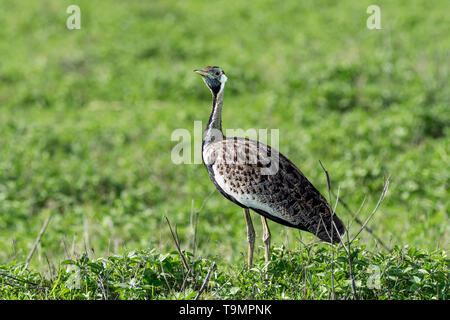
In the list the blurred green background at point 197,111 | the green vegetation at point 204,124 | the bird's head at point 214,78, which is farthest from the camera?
the blurred green background at point 197,111

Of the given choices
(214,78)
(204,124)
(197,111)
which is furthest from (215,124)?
(197,111)

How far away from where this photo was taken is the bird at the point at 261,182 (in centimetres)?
385

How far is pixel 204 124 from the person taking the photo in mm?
9273

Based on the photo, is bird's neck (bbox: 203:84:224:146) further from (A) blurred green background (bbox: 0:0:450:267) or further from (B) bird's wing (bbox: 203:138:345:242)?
(A) blurred green background (bbox: 0:0:450:267)

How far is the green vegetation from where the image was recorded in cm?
376

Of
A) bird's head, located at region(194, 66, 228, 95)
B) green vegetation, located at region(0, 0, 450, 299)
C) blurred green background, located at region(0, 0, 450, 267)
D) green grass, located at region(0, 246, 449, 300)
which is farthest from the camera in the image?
blurred green background, located at region(0, 0, 450, 267)

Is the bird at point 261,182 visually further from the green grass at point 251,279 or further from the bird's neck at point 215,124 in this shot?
the green grass at point 251,279

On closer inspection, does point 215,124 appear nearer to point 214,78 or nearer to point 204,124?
point 214,78

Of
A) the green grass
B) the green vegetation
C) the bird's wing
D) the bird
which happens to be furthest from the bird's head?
the green grass

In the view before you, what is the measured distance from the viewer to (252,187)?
3.84m

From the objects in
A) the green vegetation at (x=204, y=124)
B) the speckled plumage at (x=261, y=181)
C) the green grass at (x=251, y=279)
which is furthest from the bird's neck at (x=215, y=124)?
the green grass at (x=251, y=279)

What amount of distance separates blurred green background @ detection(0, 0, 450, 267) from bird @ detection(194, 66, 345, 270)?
0.79 feet

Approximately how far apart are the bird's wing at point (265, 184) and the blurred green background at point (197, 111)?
24 cm
